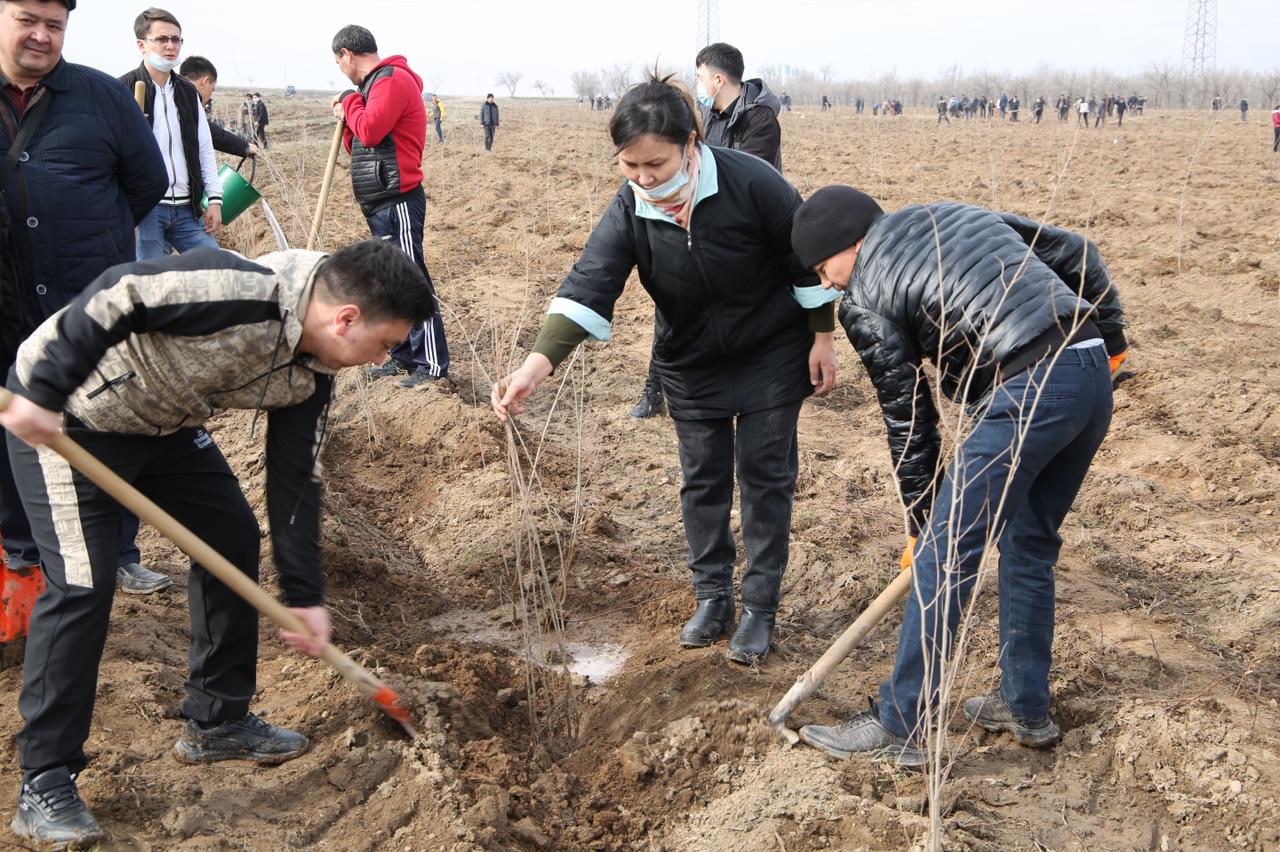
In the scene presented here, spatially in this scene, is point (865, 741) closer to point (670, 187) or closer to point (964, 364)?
point (964, 364)

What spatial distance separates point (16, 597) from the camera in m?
3.32

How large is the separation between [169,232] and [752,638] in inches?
148

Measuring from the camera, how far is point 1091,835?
9.29 feet

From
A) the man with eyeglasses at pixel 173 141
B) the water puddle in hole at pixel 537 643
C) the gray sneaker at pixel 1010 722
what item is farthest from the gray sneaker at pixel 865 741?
the man with eyeglasses at pixel 173 141

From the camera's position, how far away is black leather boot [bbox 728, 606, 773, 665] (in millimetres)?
3676

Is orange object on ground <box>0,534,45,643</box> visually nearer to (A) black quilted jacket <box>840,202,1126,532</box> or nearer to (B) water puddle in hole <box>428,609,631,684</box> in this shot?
(B) water puddle in hole <box>428,609,631,684</box>

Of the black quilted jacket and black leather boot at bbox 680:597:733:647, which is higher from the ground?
the black quilted jacket

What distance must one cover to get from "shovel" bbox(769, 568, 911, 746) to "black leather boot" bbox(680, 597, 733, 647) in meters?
0.66

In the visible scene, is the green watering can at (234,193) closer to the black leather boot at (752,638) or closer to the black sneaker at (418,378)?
the black sneaker at (418,378)

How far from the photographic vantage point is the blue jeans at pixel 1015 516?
2668 mm

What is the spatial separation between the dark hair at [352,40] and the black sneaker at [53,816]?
4421 millimetres

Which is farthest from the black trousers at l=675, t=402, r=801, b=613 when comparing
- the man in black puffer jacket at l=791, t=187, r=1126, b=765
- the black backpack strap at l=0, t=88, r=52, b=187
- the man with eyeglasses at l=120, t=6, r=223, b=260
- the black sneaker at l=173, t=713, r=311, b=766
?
the man with eyeglasses at l=120, t=6, r=223, b=260

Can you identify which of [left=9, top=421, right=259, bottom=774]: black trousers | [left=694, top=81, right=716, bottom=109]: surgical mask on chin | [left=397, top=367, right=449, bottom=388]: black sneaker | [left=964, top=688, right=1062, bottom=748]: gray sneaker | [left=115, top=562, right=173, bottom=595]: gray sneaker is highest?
[left=694, top=81, right=716, bottom=109]: surgical mask on chin

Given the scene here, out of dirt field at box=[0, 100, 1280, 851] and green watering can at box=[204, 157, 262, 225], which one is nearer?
dirt field at box=[0, 100, 1280, 851]
